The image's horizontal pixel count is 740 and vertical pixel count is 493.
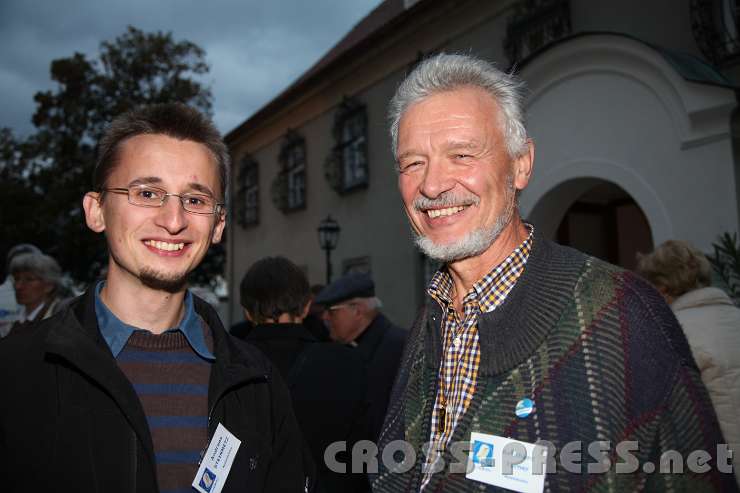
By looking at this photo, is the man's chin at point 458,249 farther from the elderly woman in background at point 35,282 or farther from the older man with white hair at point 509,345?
the elderly woman in background at point 35,282

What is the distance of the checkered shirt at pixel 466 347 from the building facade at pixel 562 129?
3.50ft

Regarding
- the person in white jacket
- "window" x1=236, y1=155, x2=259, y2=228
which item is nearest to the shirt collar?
the person in white jacket

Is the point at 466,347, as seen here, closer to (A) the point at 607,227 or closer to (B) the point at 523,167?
(B) the point at 523,167

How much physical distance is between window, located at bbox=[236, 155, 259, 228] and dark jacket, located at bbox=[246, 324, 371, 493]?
14229mm

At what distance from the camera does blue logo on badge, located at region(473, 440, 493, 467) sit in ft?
5.64

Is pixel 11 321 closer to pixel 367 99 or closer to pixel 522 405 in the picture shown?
pixel 522 405

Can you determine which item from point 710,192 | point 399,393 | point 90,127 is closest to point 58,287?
point 399,393

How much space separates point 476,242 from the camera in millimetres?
2018

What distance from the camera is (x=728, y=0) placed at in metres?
6.34

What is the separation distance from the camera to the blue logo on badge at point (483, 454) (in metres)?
1.72

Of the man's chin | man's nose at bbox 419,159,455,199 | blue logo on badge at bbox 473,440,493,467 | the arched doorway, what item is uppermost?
the arched doorway

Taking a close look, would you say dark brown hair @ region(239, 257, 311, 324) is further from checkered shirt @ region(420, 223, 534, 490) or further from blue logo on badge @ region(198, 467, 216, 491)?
blue logo on badge @ region(198, 467, 216, 491)

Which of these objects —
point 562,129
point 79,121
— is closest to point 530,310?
point 562,129

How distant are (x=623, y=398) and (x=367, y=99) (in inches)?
452
